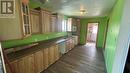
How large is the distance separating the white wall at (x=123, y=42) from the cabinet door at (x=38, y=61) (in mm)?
2059

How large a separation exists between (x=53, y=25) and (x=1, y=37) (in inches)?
94.3

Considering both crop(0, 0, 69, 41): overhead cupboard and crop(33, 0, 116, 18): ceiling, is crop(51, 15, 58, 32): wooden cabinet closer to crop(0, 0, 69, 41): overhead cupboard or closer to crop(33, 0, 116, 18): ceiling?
crop(33, 0, 116, 18): ceiling

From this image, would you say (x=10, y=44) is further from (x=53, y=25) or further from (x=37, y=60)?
(x=53, y=25)

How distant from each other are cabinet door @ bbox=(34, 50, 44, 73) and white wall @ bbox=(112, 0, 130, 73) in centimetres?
206

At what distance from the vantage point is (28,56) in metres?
2.20

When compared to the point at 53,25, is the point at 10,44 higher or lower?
lower

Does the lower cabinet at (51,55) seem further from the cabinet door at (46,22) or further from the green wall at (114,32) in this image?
the green wall at (114,32)

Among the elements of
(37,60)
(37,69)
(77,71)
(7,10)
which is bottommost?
(77,71)

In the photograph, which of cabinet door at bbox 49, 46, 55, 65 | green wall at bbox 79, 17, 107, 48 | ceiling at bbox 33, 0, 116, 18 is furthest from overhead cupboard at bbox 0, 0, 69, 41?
green wall at bbox 79, 17, 107, 48

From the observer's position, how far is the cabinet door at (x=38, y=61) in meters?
2.53

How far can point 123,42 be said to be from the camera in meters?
1.67

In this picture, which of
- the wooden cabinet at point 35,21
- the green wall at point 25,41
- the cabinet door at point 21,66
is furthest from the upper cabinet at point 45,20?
the cabinet door at point 21,66

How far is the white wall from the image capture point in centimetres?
158

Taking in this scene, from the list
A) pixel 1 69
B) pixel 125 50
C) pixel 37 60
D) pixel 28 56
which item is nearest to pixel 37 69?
pixel 37 60
